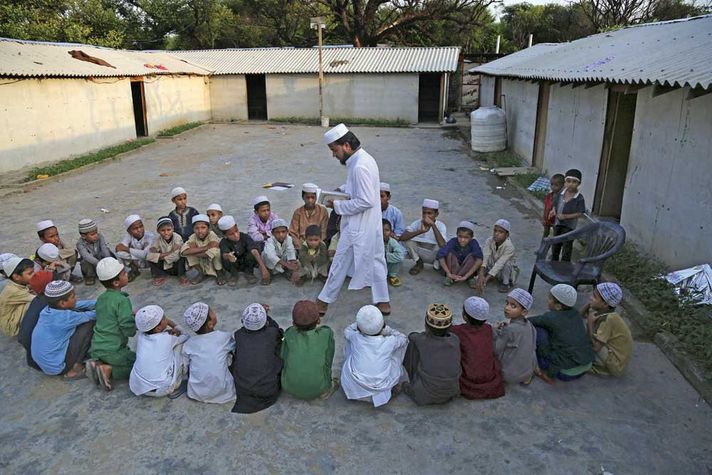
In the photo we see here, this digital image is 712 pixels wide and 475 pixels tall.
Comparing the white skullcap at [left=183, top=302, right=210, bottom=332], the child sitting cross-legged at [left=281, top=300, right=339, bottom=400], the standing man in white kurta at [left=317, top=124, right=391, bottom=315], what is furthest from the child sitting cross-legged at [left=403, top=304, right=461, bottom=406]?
the white skullcap at [left=183, top=302, right=210, bottom=332]

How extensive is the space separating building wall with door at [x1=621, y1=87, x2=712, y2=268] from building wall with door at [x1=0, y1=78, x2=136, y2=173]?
12881 mm

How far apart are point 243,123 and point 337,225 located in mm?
17985

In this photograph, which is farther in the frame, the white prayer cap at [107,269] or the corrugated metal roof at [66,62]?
the corrugated metal roof at [66,62]

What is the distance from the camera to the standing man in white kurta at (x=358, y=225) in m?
4.47

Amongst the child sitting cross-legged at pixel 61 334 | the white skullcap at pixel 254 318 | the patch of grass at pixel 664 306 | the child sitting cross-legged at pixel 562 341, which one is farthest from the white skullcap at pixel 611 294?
the child sitting cross-legged at pixel 61 334

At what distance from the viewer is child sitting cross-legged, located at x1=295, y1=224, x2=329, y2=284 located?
18.4 ft

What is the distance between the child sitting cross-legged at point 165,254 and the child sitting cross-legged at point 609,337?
13.9ft

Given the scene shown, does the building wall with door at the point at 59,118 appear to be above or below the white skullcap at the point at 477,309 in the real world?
above

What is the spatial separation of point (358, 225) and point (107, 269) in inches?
82.2

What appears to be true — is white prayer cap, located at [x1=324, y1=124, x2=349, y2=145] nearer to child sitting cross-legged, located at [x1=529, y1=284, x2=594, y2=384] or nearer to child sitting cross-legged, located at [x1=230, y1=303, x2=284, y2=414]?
child sitting cross-legged, located at [x1=230, y1=303, x2=284, y2=414]

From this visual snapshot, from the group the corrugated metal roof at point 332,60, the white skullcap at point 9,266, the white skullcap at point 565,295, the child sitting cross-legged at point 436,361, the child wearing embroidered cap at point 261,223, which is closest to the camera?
the child sitting cross-legged at point 436,361

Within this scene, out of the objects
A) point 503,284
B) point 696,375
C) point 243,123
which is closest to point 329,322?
point 503,284

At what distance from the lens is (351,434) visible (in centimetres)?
337

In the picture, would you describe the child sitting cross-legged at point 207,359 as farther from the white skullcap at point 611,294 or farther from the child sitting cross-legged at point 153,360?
the white skullcap at point 611,294
